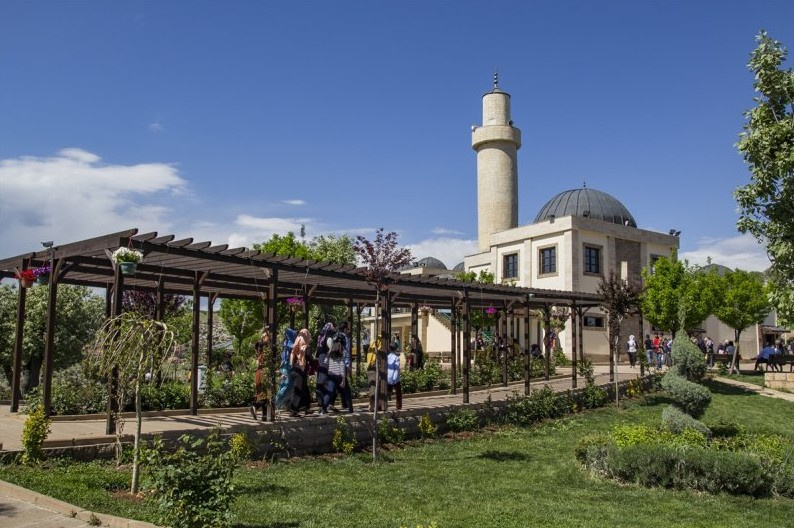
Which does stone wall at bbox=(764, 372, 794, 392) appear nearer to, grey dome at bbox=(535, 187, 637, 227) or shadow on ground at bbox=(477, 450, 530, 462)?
shadow on ground at bbox=(477, 450, 530, 462)

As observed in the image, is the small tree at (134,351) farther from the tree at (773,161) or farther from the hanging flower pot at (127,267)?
the tree at (773,161)

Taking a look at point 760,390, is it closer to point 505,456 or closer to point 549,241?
point 505,456

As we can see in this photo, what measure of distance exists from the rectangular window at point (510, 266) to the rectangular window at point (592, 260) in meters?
4.27

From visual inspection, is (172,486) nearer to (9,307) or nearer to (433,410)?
(433,410)

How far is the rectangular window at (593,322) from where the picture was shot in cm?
3553

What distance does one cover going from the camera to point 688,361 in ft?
38.5

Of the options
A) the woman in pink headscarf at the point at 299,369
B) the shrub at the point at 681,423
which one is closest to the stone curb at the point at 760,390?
the shrub at the point at 681,423

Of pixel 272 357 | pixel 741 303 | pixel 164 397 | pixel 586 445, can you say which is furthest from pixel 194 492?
pixel 741 303

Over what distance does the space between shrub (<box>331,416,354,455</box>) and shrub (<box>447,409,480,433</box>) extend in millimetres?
2743

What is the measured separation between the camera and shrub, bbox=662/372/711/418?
448 inches

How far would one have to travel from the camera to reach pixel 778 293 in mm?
8883

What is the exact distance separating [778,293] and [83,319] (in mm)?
17445

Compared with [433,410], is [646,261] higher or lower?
higher

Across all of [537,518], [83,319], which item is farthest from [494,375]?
[537,518]
